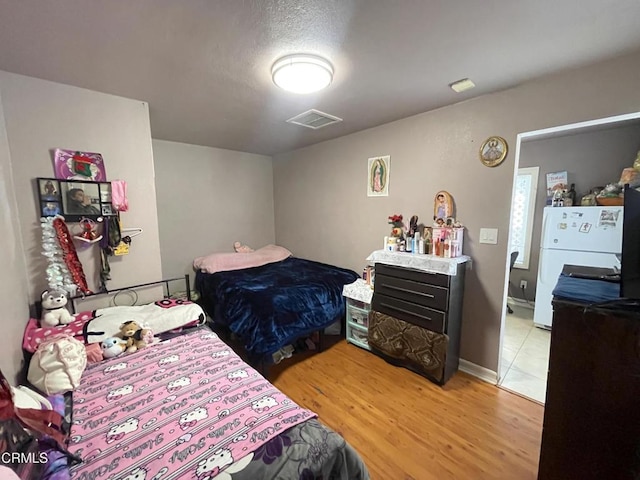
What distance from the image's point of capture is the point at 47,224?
1.75m

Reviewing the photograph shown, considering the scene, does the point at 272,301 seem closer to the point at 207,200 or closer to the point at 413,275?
the point at 413,275

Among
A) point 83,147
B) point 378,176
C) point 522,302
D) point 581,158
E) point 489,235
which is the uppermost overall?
point 581,158

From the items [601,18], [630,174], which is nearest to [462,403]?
[601,18]

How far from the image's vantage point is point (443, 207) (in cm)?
233

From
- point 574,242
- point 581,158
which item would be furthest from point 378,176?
point 581,158

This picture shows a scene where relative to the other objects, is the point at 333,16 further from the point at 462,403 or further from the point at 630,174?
the point at 630,174

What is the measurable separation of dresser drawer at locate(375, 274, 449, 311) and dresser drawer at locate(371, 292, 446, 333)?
4 cm

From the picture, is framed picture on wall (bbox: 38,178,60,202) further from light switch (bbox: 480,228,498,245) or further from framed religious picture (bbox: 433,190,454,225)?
light switch (bbox: 480,228,498,245)

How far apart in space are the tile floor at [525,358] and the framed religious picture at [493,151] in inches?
61.0

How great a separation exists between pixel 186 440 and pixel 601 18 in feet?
8.51

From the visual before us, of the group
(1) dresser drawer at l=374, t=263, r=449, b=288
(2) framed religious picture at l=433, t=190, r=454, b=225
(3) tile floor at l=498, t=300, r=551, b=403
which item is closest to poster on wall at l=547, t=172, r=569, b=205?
(3) tile floor at l=498, t=300, r=551, b=403

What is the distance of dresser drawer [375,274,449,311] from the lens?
2.09 m

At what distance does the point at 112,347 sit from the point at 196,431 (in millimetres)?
985

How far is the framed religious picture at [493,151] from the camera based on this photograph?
6.60ft
